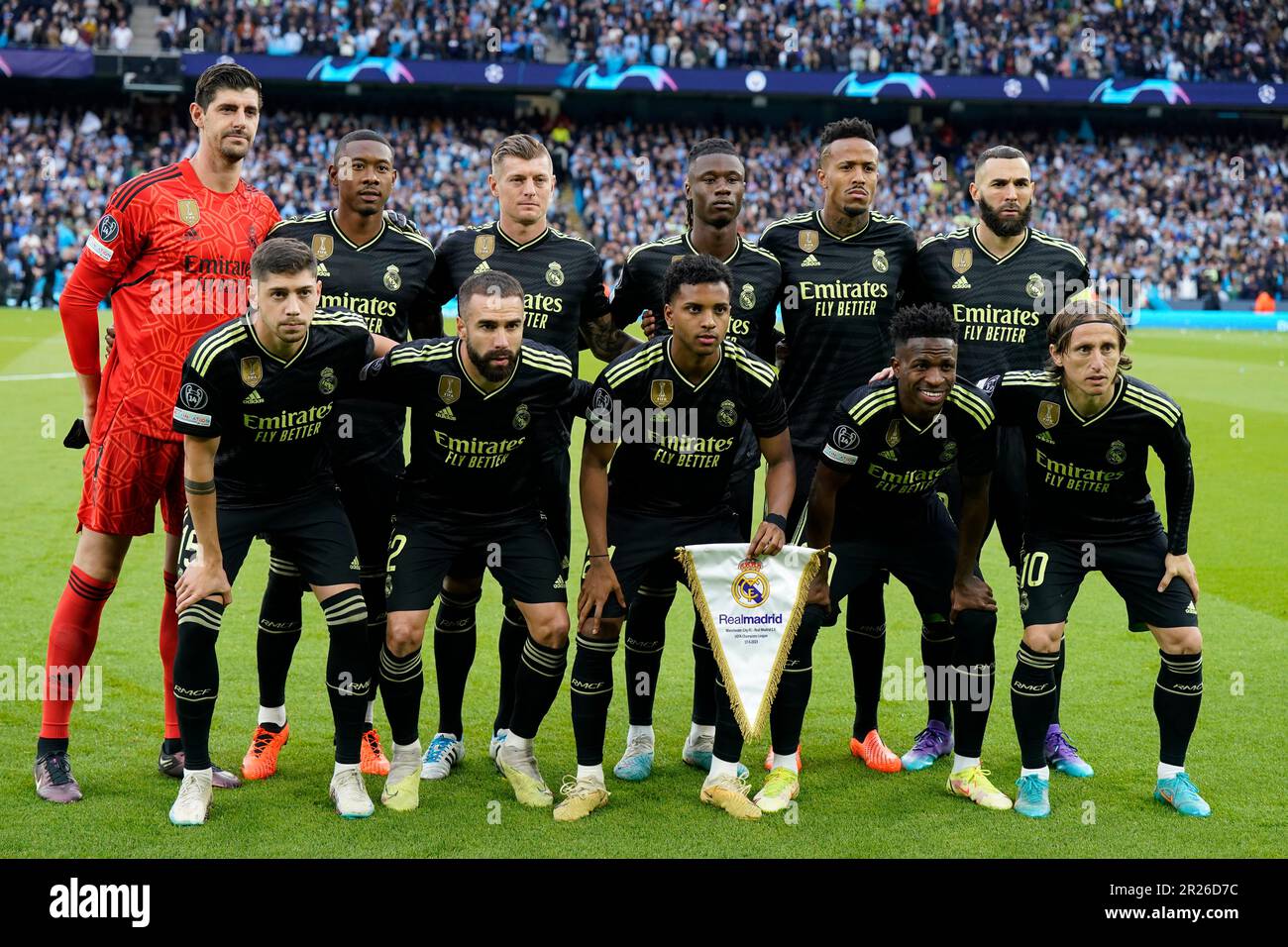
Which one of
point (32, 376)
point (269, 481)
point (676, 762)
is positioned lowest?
point (676, 762)

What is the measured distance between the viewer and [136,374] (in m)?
5.62

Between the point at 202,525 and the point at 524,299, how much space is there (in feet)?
5.83

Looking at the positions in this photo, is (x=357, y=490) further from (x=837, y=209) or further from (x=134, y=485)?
(x=837, y=209)

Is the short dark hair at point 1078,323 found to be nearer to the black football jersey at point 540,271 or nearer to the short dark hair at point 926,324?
→ the short dark hair at point 926,324

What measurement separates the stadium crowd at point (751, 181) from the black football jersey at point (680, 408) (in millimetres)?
30525

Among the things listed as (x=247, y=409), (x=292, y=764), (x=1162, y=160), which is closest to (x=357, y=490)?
(x=247, y=409)

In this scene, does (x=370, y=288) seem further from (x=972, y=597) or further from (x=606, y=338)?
(x=972, y=597)

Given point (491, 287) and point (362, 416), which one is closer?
point (491, 287)

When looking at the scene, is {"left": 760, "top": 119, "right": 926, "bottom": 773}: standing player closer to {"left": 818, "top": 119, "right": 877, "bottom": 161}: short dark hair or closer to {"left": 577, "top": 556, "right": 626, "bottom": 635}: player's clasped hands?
{"left": 818, "top": 119, "right": 877, "bottom": 161}: short dark hair

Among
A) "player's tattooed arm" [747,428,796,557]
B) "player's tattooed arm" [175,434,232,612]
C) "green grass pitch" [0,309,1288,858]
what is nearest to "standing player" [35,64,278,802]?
"player's tattooed arm" [175,434,232,612]

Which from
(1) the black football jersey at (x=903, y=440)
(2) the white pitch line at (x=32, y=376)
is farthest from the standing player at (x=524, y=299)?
(2) the white pitch line at (x=32, y=376)

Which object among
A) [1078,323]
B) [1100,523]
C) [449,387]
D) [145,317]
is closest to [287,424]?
[449,387]

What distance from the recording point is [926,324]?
5.54 meters

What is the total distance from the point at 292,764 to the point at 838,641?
144 inches
